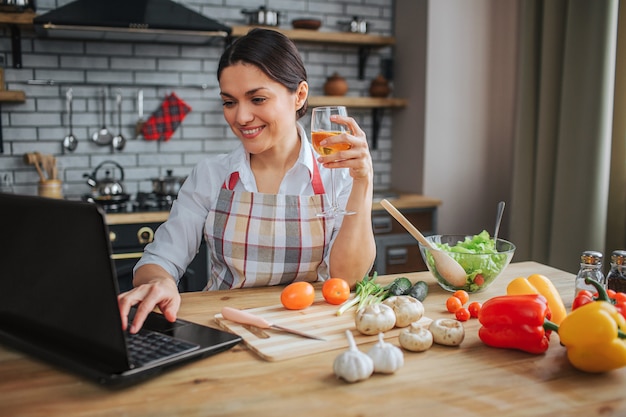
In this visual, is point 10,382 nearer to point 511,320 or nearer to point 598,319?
point 511,320

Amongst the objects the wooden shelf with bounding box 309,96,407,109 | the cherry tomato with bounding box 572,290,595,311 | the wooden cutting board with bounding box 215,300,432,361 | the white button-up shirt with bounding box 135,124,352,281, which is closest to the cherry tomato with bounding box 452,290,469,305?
the wooden cutting board with bounding box 215,300,432,361

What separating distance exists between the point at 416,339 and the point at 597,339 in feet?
1.07

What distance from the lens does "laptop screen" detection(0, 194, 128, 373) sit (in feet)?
3.29

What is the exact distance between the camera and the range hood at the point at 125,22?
3055 millimetres

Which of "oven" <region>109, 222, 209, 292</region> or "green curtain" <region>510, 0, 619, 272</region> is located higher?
"green curtain" <region>510, 0, 619, 272</region>

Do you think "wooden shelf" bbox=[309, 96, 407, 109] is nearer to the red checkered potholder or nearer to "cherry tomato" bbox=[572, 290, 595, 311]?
the red checkered potholder

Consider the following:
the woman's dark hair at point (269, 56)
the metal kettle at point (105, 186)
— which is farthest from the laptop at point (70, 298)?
the metal kettle at point (105, 186)

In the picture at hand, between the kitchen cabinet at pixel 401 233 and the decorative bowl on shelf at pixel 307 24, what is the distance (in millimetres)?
1165

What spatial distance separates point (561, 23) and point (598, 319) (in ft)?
8.50

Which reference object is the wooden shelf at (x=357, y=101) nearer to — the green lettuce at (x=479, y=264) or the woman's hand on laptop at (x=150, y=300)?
the green lettuce at (x=479, y=264)

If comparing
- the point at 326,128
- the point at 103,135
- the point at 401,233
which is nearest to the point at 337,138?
the point at 326,128

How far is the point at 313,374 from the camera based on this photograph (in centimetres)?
113

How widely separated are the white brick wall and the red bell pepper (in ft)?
9.38

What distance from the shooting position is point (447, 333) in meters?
1.26
